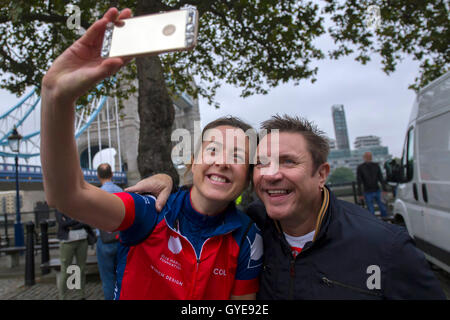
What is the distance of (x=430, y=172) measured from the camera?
12.7 feet

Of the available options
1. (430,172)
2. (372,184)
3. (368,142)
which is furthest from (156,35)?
(368,142)

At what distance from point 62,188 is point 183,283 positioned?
771 millimetres

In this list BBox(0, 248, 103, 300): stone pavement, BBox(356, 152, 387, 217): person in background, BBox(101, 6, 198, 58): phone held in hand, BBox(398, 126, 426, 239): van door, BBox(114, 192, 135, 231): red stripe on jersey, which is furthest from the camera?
BBox(356, 152, 387, 217): person in background

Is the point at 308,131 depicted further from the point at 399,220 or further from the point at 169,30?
the point at 399,220

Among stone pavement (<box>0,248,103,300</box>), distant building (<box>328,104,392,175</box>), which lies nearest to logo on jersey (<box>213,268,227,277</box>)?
stone pavement (<box>0,248,103,300</box>)

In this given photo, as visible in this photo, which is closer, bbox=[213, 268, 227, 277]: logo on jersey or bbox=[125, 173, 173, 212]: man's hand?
bbox=[213, 268, 227, 277]: logo on jersey

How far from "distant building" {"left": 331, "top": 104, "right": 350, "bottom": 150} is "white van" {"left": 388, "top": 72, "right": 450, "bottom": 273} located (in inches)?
7199

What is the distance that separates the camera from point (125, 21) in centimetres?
87

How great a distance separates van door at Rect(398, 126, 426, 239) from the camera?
4.32m

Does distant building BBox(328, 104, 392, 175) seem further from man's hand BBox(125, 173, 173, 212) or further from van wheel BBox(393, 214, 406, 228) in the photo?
man's hand BBox(125, 173, 173, 212)

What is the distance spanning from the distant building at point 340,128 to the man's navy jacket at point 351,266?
186 m
